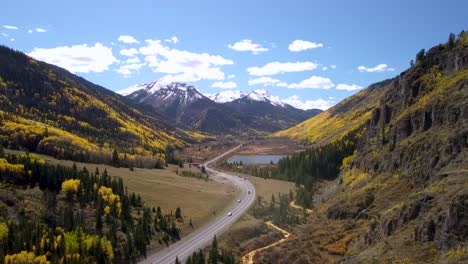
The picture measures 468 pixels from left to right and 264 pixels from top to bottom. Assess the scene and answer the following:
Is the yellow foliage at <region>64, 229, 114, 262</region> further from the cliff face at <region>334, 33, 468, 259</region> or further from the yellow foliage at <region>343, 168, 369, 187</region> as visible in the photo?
the yellow foliage at <region>343, 168, 369, 187</region>

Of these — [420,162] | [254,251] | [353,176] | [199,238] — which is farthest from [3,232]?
[353,176]

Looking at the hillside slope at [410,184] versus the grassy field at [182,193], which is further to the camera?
the grassy field at [182,193]

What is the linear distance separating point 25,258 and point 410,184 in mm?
82267

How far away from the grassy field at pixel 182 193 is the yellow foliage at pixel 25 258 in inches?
1666

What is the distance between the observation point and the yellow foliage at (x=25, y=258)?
7362 centimetres

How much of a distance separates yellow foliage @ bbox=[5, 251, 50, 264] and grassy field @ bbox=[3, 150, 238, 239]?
4232cm

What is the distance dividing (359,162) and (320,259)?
2476 inches

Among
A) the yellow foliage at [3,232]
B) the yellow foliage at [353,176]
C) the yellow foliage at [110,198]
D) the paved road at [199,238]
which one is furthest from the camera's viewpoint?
the yellow foliage at [110,198]

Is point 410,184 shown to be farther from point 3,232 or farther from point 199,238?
point 3,232

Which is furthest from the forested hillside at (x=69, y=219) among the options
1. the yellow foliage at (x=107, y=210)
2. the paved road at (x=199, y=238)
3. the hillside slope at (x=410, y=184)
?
the hillside slope at (x=410, y=184)

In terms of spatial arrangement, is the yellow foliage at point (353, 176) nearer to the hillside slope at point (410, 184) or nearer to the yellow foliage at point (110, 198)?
the hillside slope at point (410, 184)

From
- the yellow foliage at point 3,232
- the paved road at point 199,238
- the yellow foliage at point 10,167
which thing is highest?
the yellow foliage at point 10,167

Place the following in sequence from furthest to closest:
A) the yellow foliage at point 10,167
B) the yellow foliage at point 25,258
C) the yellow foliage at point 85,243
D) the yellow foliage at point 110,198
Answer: the yellow foliage at point 10,167
the yellow foliage at point 110,198
the yellow foliage at point 85,243
the yellow foliage at point 25,258

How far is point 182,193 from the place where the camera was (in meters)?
152
